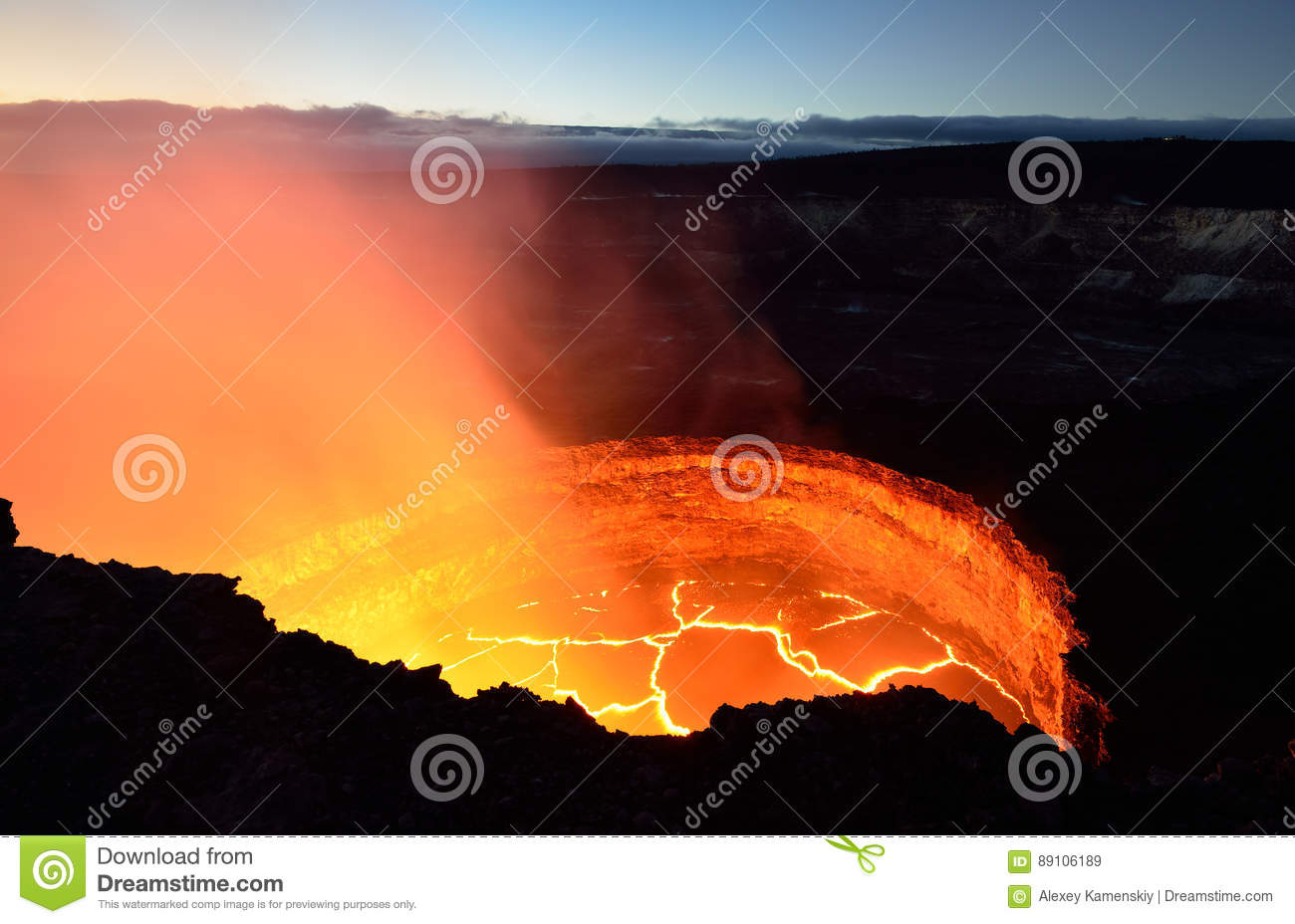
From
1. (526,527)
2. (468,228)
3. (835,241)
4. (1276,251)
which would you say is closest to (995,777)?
(526,527)

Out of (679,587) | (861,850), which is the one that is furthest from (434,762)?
(679,587)

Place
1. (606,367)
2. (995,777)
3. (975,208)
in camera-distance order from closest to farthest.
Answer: (995,777), (606,367), (975,208)

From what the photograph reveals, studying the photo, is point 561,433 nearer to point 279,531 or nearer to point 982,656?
point 279,531

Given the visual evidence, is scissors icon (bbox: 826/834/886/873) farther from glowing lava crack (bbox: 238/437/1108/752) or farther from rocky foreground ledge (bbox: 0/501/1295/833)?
glowing lava crack (bbox: 238/437/1108/752)

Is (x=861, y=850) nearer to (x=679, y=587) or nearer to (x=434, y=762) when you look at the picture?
(x=434, y=762)

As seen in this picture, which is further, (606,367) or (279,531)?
(606,367)

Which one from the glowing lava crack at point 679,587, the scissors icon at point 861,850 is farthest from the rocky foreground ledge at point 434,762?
the glowing lava crack at point 679,587

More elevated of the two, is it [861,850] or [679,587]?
[679,587]
